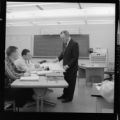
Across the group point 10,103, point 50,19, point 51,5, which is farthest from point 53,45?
point 10,103

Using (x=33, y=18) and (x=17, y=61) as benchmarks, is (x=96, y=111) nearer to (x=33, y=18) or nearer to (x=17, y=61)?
(x=17, y=61)

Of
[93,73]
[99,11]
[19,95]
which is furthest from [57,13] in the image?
[19,95]

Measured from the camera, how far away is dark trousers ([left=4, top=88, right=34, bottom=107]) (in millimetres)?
2160

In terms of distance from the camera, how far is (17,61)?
2287mm

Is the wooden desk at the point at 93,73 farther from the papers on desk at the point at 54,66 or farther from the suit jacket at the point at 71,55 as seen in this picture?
the papers on desk at the point at 54,66

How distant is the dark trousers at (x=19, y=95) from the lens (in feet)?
7.09

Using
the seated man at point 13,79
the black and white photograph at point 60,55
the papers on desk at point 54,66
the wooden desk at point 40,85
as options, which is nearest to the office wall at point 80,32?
the black and white photograph at point 60,55

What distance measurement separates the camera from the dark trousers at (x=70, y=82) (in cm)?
222

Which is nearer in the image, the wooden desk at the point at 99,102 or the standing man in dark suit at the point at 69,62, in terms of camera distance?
the wooden desk at the point at 99,102

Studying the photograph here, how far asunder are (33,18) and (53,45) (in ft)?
1.37

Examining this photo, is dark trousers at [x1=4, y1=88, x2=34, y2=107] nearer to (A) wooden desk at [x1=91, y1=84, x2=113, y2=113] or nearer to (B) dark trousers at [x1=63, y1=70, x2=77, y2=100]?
(B) dark trousers at [x1=63, y1=70, x2=77, y2=100]

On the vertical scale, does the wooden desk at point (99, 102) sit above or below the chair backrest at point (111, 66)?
below

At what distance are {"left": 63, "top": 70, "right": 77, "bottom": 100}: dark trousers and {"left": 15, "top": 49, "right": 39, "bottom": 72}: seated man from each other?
0.41 meters

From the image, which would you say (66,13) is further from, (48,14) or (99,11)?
(99,11)
